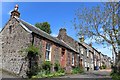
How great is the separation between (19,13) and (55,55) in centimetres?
700

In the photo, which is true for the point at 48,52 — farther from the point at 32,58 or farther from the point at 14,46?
the point at 14,46

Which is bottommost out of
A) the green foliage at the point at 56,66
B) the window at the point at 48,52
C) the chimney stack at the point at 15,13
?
the green foliage at the point at 56,66

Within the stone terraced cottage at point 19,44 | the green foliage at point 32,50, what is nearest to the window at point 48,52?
the stone terraced cottage at point 19,44

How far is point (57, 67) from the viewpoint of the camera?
23.2m

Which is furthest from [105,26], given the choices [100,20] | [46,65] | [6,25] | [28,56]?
[6,25]

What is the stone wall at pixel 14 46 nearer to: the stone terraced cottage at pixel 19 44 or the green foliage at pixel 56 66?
the stone terraced cottage at pixel 19 44

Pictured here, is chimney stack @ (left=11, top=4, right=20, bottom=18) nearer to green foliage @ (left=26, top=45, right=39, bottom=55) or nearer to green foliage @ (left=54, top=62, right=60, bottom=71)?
green foliage @ (left=26, top=45, right=39, bottom=55)

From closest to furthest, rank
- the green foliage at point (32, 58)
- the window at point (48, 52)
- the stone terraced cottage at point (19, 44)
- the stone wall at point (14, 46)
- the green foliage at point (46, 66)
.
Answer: the green foliage at point (32, 58)
the stone wall at point (14, 46)
the stone terraced cottage at point (19, 44)
the green foliage at point (46, 66)
the window at point (48, 52)

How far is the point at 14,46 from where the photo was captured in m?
20.2

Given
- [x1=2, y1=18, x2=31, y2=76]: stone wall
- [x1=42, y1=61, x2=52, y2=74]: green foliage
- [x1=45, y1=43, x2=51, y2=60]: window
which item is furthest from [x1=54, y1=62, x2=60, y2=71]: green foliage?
[x1=2, y1=18, x2=31, y2=76]: stone wall

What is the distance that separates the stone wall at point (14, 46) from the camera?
62.4ft

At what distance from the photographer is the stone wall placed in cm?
1903

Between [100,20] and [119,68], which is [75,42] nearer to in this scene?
[100,20]

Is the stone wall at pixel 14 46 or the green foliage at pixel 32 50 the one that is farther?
the stone wall at pixel 14 46
